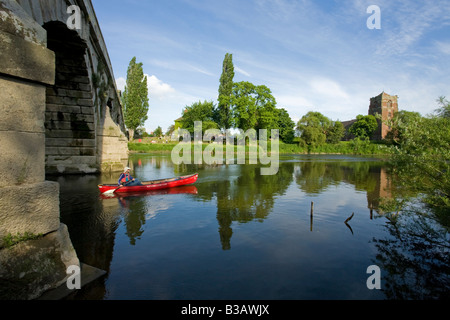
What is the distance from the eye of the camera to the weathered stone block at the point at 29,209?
3577 mm

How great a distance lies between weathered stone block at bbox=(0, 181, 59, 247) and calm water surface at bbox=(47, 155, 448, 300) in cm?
135

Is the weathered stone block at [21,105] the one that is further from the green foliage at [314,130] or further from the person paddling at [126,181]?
the green foliage at [314,130]

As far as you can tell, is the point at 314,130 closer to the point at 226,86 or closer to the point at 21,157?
the point at 226,86

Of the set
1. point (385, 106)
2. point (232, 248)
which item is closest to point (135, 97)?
point (232, 248)

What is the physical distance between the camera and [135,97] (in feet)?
186

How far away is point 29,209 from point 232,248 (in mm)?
4855

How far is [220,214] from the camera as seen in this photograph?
420 inches

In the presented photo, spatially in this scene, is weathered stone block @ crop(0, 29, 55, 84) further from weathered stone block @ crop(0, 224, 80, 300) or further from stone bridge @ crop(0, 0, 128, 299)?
weathered stone block @ crop(0, 224, 80, 300)

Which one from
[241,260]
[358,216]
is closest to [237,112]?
[358,216]

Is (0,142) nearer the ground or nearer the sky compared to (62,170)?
nearer the sky

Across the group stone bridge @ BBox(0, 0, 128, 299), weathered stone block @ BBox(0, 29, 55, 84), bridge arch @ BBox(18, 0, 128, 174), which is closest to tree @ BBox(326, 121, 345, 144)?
bridge arch @ BBox(18, 0, 128, 174)
